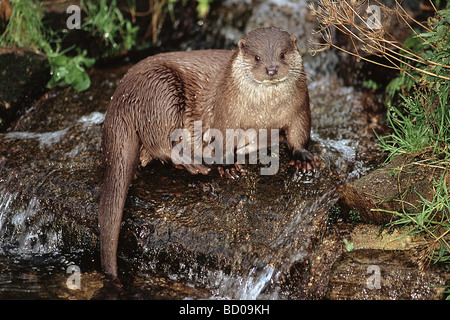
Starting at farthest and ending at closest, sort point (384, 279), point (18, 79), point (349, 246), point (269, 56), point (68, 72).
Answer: point (68, 72) → point (18, 79) → point (269, 56) → point (349, 246) → point (384, 279)

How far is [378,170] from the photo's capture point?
2732mm

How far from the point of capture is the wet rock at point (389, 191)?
252cm

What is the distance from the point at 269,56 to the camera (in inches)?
105

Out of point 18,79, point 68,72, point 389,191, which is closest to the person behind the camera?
point 389,191

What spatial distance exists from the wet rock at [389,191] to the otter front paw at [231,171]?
56cm

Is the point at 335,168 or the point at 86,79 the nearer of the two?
the point at 335,168

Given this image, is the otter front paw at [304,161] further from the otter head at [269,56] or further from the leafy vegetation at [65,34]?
the leafy vegetation at [65,34]

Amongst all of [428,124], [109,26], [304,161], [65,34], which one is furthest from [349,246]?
[65,34]

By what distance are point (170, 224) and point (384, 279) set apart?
95 cm

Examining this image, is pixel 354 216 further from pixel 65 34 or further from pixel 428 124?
pixel 65 34

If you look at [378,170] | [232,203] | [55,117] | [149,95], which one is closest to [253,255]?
[232,203]

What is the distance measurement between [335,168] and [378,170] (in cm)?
27

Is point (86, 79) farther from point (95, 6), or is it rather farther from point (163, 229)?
point (163, 229)
